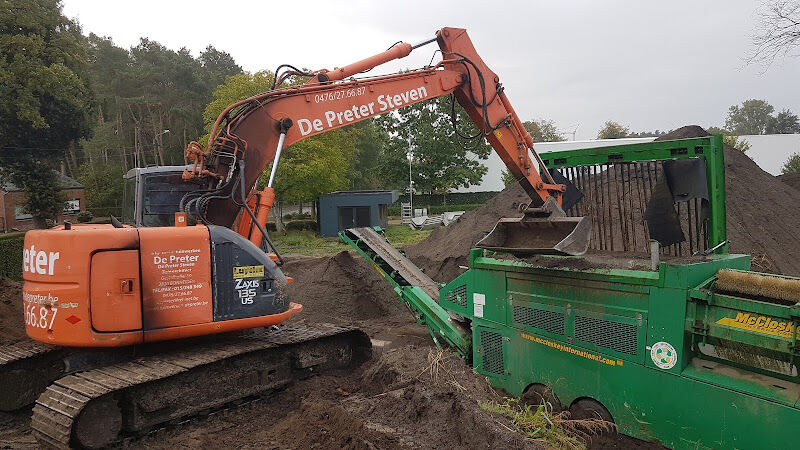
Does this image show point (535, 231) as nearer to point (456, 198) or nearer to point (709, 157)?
point (709, 157)

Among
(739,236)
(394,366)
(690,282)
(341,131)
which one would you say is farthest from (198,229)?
(341,131)

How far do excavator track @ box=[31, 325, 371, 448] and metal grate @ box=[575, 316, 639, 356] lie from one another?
8.98 ft

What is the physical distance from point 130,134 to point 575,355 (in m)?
45.0

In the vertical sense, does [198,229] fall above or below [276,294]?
above

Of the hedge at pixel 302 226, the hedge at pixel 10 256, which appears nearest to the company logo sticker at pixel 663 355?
the hedge at pixel 10 256

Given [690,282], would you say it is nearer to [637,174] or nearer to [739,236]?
[637,174]

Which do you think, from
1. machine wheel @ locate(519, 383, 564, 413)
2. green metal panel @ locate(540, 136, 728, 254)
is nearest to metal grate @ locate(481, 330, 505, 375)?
machine wheel @ locate(519, 383, 564, 413)

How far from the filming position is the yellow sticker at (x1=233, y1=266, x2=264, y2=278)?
536 cm

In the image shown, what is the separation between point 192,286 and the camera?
5137mm

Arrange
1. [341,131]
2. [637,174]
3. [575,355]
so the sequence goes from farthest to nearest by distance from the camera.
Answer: [341,131], [637,174], [575,355]

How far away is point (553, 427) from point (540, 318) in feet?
4.18

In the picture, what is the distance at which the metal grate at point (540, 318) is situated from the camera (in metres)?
5.27

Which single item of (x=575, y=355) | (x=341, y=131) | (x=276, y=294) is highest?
(x=341, y=131)

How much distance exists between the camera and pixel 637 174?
6199 millimetres
